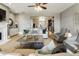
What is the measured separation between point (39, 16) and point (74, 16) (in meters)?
0.50

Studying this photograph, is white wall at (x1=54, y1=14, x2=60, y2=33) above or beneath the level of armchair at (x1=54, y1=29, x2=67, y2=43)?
above

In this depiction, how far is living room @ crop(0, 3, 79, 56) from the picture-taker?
1.76m

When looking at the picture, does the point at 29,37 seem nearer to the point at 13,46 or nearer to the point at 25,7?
the point at 13,46

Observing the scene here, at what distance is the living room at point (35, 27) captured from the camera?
1764 mm

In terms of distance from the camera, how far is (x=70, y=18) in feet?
5.86

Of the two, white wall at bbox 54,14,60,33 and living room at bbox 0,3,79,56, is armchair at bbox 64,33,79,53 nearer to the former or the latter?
living room at bbox 0,3,79,56

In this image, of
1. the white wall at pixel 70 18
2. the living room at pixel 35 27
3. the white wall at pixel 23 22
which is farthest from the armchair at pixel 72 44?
the white wall at pixel 23 22

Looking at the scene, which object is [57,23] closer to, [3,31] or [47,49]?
[47,49]

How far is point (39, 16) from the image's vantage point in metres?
1.81

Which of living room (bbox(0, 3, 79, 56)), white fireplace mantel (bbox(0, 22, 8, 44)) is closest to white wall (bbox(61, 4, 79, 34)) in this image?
living room (bbox(0, 3, 79, 56))

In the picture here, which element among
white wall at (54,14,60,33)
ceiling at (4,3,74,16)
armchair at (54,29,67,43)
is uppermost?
ceiling at (4,3,74,16)

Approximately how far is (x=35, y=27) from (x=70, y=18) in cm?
52

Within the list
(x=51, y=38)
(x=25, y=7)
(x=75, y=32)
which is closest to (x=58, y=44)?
(x=51, y=38)

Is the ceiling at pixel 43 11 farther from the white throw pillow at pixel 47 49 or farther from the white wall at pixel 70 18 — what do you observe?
the white throw pillow at pixel 47 49
